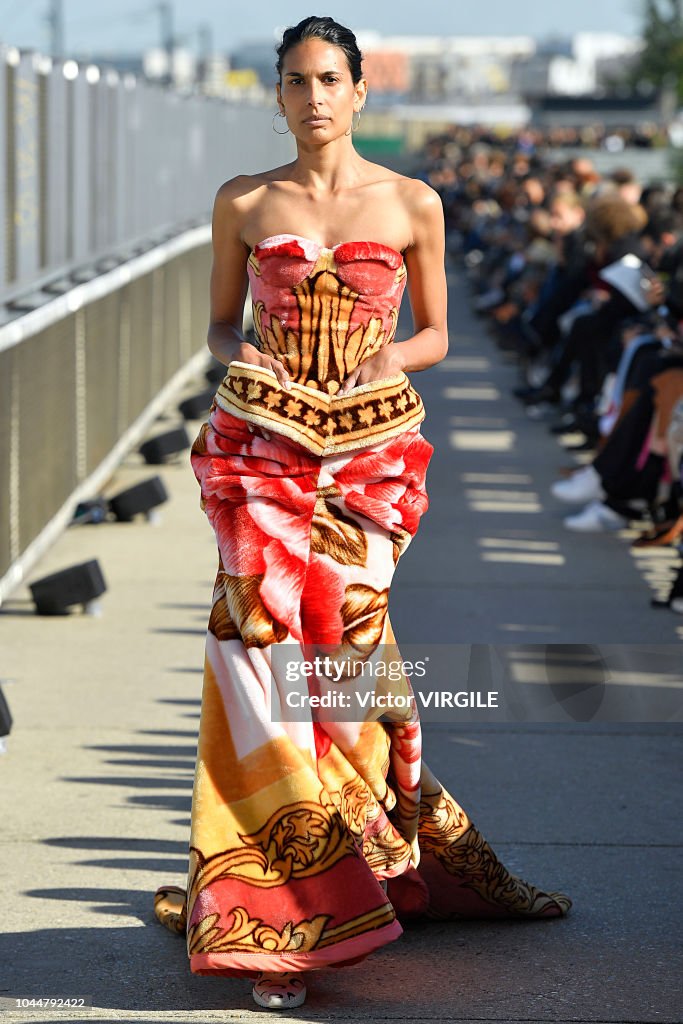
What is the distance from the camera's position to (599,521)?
10.9 m

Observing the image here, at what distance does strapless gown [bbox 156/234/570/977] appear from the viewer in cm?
429

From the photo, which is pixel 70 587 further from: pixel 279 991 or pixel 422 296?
pixel 279 991

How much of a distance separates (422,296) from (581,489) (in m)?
7.35

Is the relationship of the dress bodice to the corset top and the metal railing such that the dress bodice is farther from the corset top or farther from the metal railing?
the metal railing

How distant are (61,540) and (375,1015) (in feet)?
20.3

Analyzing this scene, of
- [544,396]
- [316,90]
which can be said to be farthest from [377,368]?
[544,396]

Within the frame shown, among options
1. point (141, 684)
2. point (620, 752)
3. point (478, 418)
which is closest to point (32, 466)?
point (141, 684)

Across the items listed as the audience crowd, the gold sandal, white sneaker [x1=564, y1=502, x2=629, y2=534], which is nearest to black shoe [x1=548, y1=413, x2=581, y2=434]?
the audience crowd

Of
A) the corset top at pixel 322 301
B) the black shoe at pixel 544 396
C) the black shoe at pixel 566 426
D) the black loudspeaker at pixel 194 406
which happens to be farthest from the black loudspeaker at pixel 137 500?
the corset top at pixel 322 301

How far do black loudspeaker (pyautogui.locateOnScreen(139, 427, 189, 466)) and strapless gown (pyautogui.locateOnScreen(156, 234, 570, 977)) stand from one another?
810 centimetres

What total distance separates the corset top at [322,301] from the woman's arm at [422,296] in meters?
0.05

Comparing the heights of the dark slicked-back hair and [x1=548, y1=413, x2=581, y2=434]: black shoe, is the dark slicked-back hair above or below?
above

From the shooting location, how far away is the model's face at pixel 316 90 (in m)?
4.39

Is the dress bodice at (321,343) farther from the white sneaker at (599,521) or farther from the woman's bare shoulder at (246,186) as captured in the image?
the white sneaker at (599,521)
